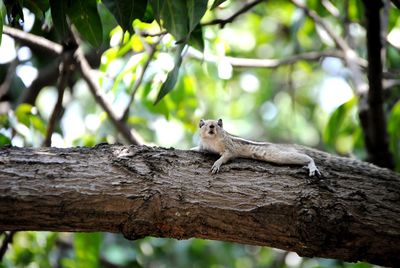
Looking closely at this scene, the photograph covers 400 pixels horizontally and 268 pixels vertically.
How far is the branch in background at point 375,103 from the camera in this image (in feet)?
15.4

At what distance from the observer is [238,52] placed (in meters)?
9.74

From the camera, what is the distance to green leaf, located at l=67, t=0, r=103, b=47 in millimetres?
3879

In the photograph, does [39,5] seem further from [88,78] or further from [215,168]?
[88,78]

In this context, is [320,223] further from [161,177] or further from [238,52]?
[238,52]

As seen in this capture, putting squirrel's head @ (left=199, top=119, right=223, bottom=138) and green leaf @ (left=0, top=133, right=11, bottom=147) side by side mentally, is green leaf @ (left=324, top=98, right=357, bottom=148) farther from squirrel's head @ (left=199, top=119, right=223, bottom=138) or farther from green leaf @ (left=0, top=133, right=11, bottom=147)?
green leaf @ (left=0, top=133, right=11, bottom=147)

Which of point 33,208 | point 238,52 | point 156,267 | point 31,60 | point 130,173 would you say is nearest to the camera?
point 33,208

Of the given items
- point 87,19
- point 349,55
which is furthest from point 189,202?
point 349,55

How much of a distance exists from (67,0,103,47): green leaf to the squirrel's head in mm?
1668

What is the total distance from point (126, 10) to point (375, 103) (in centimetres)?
286

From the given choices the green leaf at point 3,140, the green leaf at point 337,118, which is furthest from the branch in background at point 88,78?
the green leaf at point 337,118

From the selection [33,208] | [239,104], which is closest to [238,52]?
[239,104]

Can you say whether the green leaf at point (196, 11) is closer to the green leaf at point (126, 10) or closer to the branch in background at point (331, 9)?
the green leaf at point (126, 10)

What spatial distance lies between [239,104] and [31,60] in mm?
4906

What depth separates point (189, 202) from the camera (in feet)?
11.8
